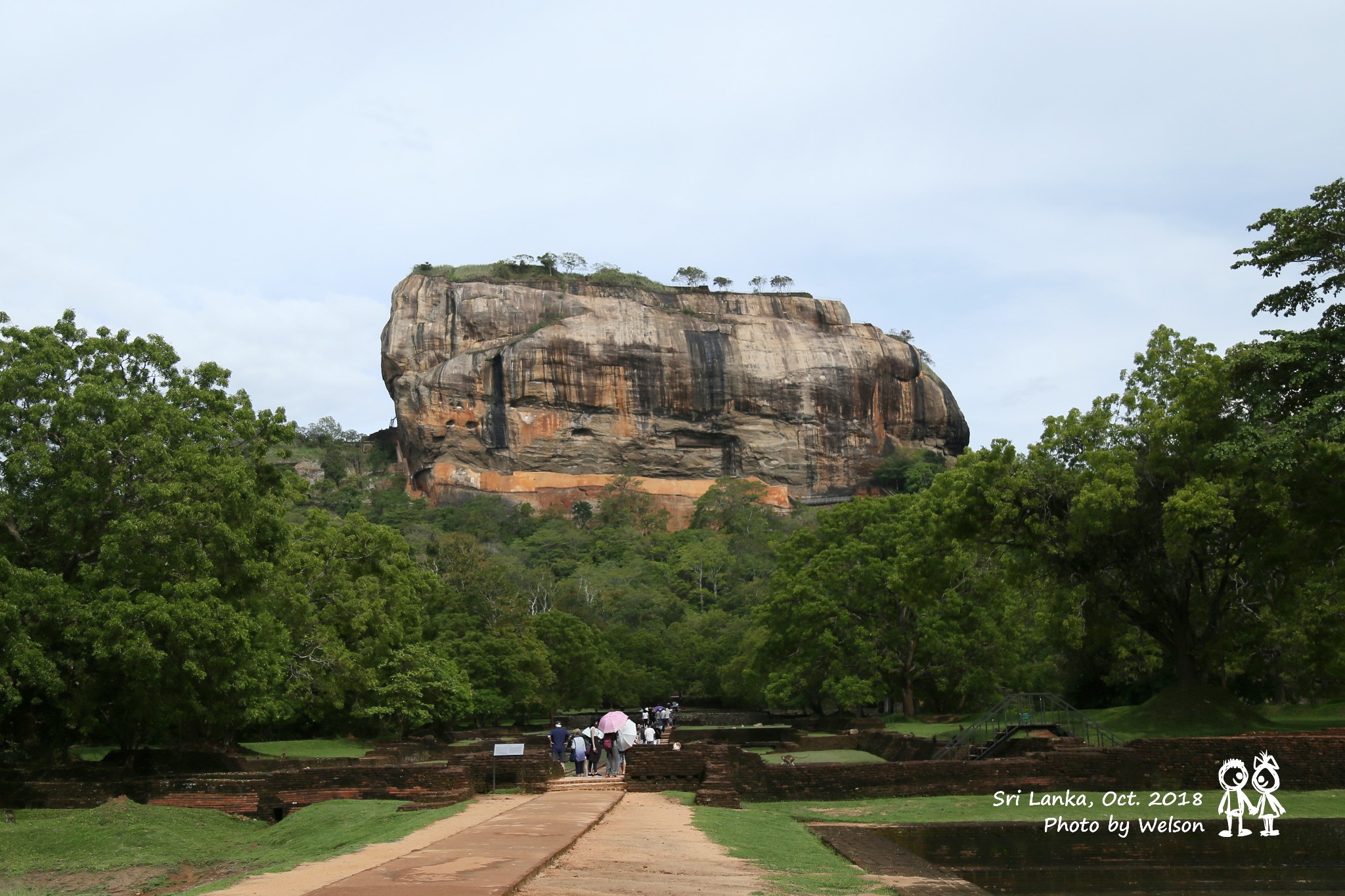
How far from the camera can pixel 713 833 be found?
1137cm

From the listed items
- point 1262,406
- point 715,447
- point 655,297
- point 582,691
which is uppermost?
point 655,297

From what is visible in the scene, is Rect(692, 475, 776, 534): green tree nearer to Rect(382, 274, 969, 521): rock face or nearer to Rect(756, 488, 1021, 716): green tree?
Rect(382, 274, 969, 521): rock face

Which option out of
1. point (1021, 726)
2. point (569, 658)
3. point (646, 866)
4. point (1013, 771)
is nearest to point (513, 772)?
point (1013, 771)

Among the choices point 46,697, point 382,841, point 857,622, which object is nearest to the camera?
point 382,841

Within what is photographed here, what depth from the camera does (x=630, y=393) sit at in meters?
89.7

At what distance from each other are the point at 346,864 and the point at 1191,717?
17459 mm

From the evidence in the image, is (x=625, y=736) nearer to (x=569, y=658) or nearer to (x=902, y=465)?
(x=569, y=658)

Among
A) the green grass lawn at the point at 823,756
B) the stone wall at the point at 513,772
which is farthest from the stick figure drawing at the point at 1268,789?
the stone wall at the point at 513,772

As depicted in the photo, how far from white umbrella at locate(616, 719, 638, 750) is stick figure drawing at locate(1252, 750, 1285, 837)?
29.5 feet

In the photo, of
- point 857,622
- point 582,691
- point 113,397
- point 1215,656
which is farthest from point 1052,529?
point 582,691

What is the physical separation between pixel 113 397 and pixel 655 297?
251 ft

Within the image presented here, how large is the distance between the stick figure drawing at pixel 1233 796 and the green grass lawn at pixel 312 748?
706 inches

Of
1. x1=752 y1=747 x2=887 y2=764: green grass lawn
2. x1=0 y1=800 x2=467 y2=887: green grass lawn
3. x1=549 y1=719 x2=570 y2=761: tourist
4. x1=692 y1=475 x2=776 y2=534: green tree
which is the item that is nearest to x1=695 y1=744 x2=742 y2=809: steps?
x1=0 y1=800 x2=467 y2=887: green grass lawn

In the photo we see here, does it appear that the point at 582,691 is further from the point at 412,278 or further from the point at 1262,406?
the point at 412,278
